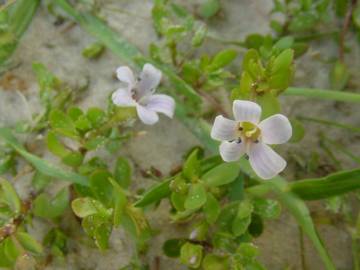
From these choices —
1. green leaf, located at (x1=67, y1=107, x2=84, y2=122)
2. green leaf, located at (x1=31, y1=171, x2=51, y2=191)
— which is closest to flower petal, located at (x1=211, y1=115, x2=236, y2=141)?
green leaf, located at (x1=67, y1=107, x2=84, y2=122)

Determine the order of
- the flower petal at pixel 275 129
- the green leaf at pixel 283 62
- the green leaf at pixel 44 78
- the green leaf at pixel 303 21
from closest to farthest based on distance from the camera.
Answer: the flower petal at pixel 275 129
the green leaf at pixel 283 62
the green leaf at pixel 44 78
the green leaf at pixel 303 21

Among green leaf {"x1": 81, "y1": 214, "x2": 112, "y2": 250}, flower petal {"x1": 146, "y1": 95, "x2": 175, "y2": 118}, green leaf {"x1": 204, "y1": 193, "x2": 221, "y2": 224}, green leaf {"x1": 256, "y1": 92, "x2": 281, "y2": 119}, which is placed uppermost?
green leaf {"x1": 256, "y1": 92, "x2": 281, "y2": 119}

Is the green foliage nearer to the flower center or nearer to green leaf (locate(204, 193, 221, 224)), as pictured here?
the flower center

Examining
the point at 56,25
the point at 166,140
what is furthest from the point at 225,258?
the point at 56,25

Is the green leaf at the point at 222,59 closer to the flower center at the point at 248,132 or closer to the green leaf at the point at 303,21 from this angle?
the green leaf at the point at 303,21

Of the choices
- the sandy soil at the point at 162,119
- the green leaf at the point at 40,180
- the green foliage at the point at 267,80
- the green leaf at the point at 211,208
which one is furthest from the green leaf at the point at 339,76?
the green leaf at the point at 40,180
